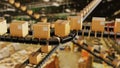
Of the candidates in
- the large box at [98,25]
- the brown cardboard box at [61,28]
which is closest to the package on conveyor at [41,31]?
the brown cardboard box at [61,28]

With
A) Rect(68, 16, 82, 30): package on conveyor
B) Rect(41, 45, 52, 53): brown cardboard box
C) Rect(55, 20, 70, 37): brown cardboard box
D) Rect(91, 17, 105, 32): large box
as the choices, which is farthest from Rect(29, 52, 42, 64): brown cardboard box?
Rect(91, 17, 105, 32): large box

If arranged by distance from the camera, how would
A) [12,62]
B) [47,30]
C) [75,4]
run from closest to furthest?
[47,30]
[12,62]
[75,4]

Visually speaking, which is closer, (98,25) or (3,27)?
(3,27)

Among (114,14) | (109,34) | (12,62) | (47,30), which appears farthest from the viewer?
(114,14)

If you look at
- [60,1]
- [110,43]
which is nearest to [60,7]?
[60,1]

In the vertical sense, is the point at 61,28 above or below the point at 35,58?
above

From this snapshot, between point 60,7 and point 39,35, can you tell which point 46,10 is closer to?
point 60,7

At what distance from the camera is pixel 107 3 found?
5746 millimetres

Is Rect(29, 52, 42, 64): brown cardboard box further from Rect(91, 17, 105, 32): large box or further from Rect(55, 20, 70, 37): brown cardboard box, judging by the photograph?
Rect(91, 17, 105, 32): large box

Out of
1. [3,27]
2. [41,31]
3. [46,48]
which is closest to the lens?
[41,31]

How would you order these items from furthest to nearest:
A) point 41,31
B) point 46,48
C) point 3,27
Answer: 1. point 46,48
2. point 3,27
3. point 41,31

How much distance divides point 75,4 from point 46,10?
82 centimetres

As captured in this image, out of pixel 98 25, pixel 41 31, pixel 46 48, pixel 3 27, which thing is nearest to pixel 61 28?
pixel 41 31

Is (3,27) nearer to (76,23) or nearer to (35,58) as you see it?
(35,58)
